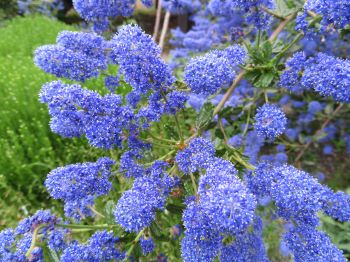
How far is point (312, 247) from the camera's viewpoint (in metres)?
1.50

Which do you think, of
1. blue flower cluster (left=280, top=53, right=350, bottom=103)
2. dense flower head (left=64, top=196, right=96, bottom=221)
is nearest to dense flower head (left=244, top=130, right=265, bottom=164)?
blue flower cluster (left=280, top=53, right=350, bottom=103)

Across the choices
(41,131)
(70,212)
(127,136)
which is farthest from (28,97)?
(127,136)

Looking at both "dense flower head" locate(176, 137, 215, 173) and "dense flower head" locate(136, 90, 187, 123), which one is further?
"dense flower head" locate(136, 90, 187, 123)

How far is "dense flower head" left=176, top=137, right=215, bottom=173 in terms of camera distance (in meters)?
1.55

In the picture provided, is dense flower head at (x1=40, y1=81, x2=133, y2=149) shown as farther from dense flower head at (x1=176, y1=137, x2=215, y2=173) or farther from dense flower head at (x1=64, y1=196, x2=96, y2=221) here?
dense flower head at (x1=64, y1=196, x2=96, y2=221)

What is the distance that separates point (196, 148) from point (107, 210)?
2.13ft

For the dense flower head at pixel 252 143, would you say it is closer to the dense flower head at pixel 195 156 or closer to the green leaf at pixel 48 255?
the dense flower head at pixel 195 156

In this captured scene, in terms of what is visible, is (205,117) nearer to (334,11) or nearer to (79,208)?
(334,11)

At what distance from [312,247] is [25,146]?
2820 mm

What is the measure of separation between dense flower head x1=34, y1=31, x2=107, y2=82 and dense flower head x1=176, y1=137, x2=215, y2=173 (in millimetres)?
609

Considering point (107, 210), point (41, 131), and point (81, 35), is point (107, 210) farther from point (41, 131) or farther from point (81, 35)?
point (41, 131)

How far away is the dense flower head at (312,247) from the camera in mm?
1497

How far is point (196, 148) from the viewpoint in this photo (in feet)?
5.33

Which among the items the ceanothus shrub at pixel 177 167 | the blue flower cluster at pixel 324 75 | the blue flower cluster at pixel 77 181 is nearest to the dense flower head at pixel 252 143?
the ceanothus shrub at pixel 177 167
